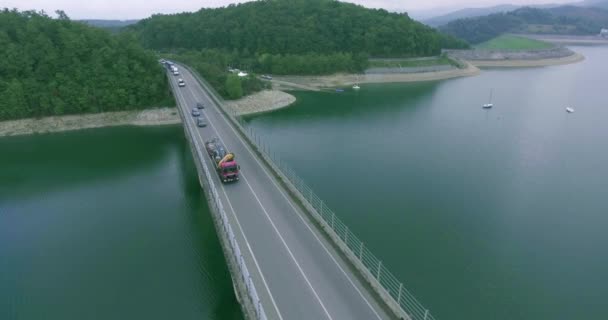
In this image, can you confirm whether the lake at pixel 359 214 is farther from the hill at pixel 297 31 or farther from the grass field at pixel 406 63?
the hill at pixel 297 31

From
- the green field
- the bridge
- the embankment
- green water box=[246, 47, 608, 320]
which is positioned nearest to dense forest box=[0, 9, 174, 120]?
green water box=[246, 47, 608, 320]

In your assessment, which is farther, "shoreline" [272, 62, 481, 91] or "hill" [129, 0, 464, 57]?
"hill" [129, 0, 464, 57]

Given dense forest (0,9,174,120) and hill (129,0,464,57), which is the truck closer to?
dense forest (0,9,174,120)

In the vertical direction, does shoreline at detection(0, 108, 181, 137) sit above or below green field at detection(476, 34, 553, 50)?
below

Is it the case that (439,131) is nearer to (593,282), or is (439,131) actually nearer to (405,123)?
(405,123)

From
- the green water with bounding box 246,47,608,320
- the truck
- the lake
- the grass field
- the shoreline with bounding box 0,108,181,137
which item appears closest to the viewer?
the lake

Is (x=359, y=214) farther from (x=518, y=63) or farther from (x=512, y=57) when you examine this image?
(x=512, y=57)
